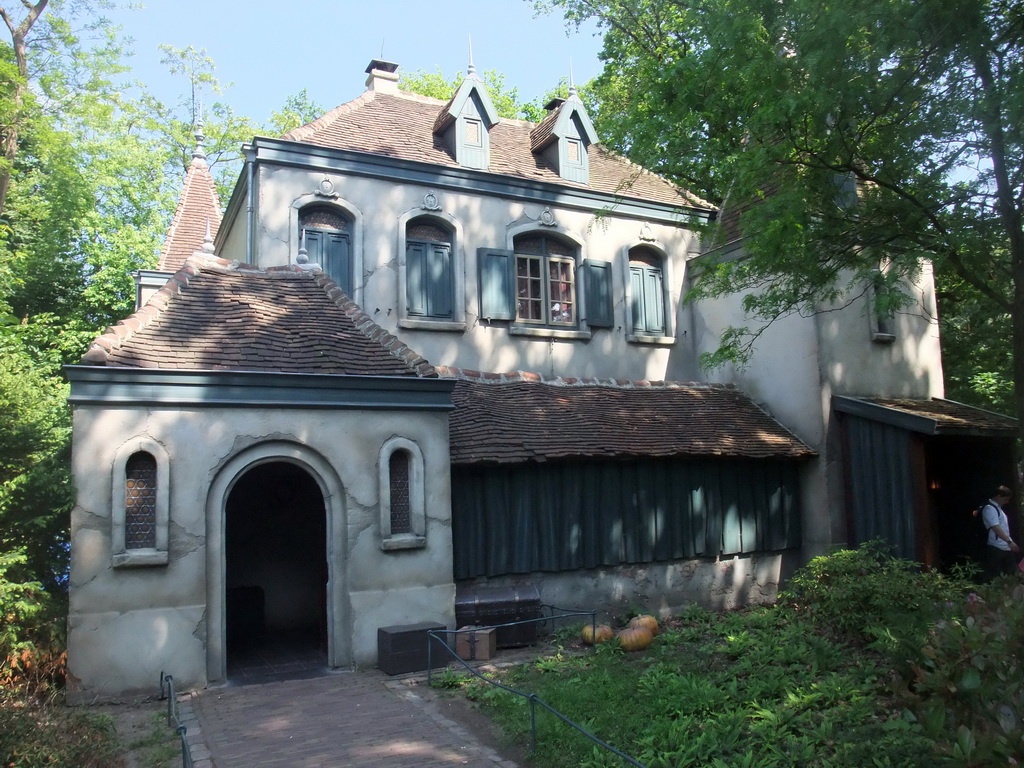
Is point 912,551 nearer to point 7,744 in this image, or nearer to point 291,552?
point 291,552

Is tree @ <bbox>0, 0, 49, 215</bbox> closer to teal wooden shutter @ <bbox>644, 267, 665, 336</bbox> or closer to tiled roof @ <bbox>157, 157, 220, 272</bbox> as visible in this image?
tiled roof @ <bbox>157, 157, 220, 272</bbox>

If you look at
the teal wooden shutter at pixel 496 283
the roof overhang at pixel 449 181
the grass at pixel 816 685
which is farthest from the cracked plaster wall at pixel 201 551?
the roof overhang at pixel 449 181

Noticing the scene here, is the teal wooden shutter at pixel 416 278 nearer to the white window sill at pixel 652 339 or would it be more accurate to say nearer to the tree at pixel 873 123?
the white window sill at pixel 652 339

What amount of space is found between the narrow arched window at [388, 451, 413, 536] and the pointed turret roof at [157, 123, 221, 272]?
400 inches

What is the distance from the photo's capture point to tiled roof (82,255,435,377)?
411 inches

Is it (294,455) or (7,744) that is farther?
(294,455)

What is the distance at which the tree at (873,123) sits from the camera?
→ 10.3 meters

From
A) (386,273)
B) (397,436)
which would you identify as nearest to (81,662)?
(397,436)

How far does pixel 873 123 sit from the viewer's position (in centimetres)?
1148

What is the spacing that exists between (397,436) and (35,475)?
209 inches

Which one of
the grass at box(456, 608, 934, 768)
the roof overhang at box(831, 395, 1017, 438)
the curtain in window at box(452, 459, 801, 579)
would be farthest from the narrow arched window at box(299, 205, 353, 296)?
the roof overhang at box(831, 395, 1017, 438)

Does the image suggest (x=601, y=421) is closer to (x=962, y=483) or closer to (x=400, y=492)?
(x=400, y=492)

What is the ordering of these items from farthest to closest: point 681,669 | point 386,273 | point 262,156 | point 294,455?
point 386,273 < point 262,156 < point 294,455 < point 681,669

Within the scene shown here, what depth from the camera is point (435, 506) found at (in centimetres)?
Answer: 1172
